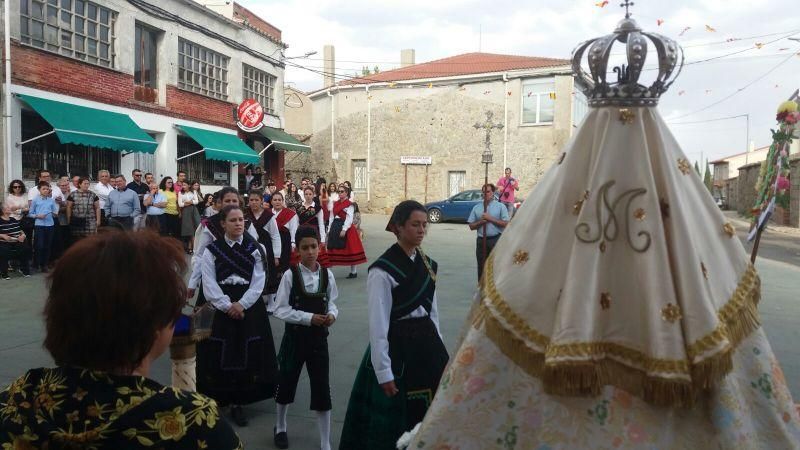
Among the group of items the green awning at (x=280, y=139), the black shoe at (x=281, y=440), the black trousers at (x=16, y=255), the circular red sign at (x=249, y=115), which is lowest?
the black shoe at (x=281, y=440)

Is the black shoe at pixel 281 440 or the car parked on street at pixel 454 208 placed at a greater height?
the car parked on street at pixel 454 208

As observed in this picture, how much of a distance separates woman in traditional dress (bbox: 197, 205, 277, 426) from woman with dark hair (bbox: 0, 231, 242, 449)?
315cm

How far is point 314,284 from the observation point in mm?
4355

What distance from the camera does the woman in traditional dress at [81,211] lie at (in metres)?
11.3

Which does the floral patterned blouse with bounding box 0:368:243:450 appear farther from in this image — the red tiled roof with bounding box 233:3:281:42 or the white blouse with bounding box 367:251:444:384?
A: the red tiled roof with bounding box 233:3:281:42

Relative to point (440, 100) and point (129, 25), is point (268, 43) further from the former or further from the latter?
point (440, 100)

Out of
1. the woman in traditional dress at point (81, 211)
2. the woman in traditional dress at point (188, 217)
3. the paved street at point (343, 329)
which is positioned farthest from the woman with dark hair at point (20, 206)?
the woman in traditional dress at point (188, 217)

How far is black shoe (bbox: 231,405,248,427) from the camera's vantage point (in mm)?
4562

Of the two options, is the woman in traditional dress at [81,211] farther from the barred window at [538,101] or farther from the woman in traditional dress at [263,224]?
the barred window at [538,101]

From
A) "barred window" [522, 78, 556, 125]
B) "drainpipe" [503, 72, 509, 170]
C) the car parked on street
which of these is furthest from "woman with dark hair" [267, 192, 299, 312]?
"drainpipe" [503, 72, 509, 170]

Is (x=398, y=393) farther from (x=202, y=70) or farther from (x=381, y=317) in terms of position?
(x=202, y=70)

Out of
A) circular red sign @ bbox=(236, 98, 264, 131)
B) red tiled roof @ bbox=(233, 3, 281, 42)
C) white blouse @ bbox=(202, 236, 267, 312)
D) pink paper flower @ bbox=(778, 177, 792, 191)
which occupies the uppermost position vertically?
red tiled roof @ bbox=(233, 3, 281, 42)

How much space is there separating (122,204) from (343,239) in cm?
458

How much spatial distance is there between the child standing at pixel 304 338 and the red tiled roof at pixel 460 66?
27514 millimetres
